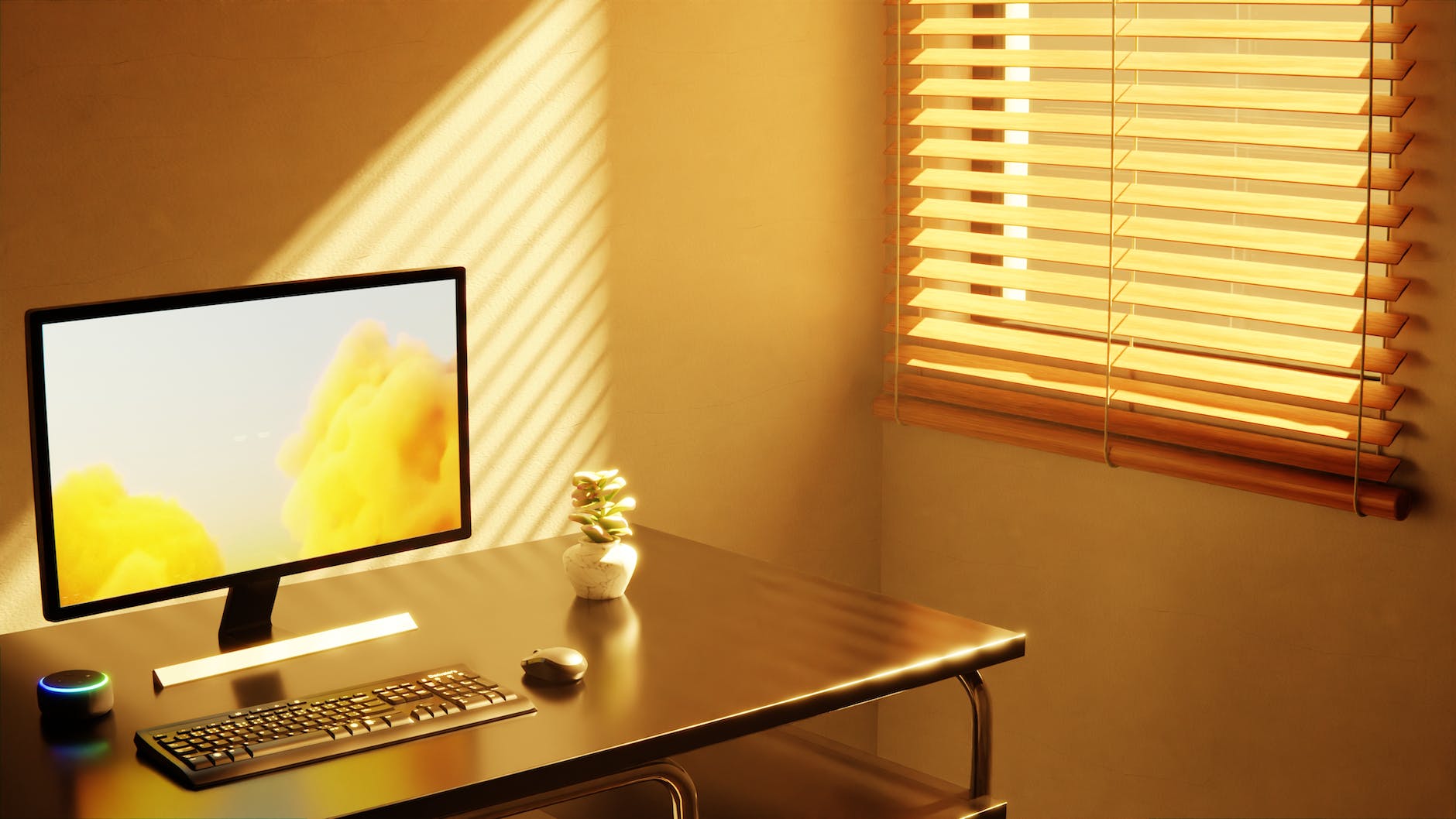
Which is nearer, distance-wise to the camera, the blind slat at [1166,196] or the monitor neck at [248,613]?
the monitor neck at [248,613]

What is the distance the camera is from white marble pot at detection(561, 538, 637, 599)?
79.6 inches

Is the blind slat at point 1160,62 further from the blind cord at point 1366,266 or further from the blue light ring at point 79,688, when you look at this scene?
the blue light ring at point 79,688

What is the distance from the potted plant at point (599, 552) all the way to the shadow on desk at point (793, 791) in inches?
10.2

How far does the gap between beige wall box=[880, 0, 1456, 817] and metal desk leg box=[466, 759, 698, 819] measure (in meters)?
1.24

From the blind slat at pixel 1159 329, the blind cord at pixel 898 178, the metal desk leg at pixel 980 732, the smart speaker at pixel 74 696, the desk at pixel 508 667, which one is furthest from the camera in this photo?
the blind cord at pixel 898 178

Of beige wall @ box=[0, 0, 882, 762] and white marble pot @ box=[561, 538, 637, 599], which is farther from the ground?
beige wall @ box=[0, 0, 882, 762]

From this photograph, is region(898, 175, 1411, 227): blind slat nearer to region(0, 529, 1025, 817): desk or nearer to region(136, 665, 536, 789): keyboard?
region(0, 529, 1025, 817): desk

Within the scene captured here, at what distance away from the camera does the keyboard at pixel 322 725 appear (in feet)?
4.94

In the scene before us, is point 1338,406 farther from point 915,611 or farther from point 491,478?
point 491,478

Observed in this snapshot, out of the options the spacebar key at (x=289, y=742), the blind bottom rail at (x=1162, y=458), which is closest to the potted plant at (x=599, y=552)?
the spacebar key at (x=289, y=742)

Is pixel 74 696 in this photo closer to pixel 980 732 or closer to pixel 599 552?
pixel 599 552

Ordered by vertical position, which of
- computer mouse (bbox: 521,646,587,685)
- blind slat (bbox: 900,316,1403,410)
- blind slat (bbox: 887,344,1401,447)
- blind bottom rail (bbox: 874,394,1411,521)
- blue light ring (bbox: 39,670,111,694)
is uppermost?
blind slat (bbox: 900,316,1403,410)

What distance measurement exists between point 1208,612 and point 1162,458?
0.91 feet

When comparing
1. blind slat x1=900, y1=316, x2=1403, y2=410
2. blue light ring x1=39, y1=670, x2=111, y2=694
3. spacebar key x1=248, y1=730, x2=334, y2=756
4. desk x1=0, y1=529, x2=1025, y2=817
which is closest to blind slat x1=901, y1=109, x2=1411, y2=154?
blind slat x1=900, y1=316, x2=1403, y2=410
